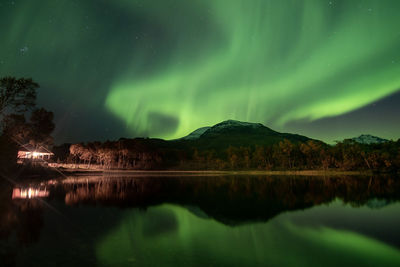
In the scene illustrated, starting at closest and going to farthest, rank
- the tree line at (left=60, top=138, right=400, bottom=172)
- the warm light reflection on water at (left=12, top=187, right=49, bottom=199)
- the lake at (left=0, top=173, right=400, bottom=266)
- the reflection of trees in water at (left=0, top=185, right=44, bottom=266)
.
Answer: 1. the lake at (left=0, top=173, right=400, bottom=266)
2. the reflection of trees in water at (left=0, top=185, right=44, bottom=266)
3. the warm light reflection on water at (left=12, top=187, right=49, bottom=199)
4. the tree line at (left=60, top=138, right=400, bottom=172)

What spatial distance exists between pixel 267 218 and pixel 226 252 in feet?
26.2

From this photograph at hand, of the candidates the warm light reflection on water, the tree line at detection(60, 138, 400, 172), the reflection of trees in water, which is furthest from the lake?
the tree line at detection(60, 138, 400, 172)

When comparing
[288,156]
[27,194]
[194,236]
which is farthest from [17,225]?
[288,156]

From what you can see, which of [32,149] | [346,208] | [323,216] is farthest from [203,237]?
[32,149]

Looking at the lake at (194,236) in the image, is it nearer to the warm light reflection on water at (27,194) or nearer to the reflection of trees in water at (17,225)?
the reflection of trees in water at (17,225)

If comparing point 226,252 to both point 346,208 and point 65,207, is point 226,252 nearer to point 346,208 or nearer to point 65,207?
point 65,207

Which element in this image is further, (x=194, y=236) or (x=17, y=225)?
(x=17, y=225)

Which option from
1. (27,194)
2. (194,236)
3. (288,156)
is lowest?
(27,194)

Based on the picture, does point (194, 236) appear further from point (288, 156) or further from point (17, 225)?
point (288, 156)

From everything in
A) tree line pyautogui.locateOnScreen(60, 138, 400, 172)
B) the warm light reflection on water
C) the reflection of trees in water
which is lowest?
the warm light reflection on water

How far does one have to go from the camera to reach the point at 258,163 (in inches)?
5251

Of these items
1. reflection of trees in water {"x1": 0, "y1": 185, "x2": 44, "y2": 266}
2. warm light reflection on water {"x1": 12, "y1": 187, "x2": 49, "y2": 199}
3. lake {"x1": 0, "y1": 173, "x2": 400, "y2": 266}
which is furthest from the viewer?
warm light reflection on water {"x1": 12, "y1": 187, "x2": 49, "y2": 199}

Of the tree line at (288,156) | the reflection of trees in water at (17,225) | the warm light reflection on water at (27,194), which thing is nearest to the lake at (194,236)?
the reflection of trees in water at (17,225)

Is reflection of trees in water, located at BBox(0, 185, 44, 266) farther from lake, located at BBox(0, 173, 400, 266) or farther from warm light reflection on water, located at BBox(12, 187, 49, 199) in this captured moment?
warm light reflection on water, located at BBox(12, 187, 49, 199)
